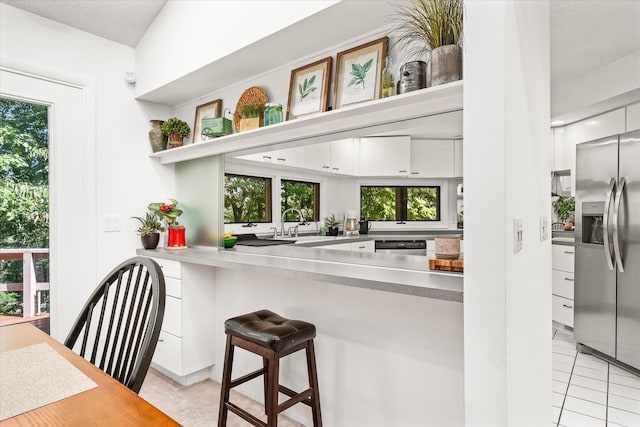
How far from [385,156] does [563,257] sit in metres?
2.70

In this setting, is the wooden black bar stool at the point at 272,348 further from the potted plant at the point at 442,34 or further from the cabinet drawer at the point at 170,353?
the potted plant at the point at 442,34

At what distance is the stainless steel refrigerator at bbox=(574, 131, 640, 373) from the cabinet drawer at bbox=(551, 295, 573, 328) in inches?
10.8

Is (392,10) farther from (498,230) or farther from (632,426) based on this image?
(632,426)

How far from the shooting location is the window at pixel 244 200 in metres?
2.66

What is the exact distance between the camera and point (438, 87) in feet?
4.58

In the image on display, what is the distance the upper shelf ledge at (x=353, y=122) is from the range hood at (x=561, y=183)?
120 inches

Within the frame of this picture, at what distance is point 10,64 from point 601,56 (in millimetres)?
4003

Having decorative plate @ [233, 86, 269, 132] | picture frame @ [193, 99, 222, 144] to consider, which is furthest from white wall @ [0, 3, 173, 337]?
decorative plate @ [233, 86, 269, 132]

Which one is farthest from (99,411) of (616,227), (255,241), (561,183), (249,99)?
(561,183)

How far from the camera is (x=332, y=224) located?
219 cm

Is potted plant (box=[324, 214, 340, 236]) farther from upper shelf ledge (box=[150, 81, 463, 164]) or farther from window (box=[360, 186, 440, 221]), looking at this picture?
upper shelf ledge (box=[150, 81, 463, 164])

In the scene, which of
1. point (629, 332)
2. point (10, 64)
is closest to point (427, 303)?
point (629, 332)

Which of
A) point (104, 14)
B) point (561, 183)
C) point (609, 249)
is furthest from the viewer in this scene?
point (561, 183)

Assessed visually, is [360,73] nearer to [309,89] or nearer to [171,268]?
[309,89]
